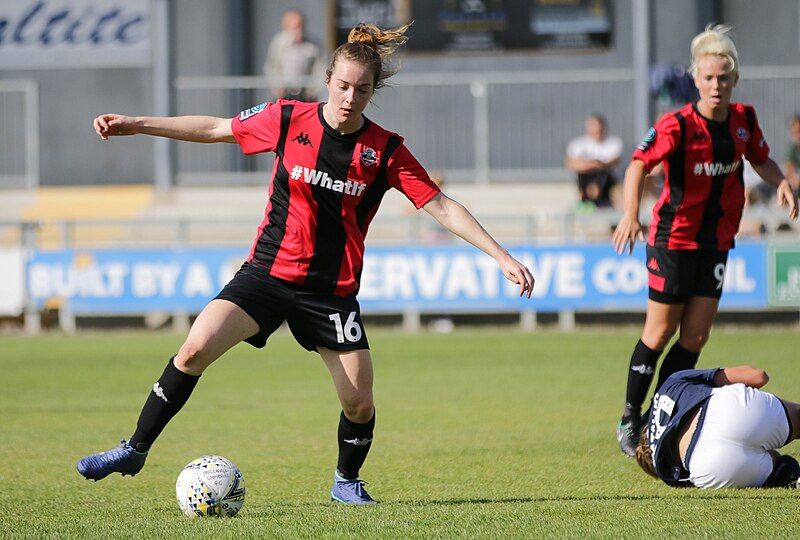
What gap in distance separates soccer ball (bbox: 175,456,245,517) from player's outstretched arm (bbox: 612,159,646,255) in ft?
8.05

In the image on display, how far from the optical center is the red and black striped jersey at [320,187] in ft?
18.6

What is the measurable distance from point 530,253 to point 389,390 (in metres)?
5.28

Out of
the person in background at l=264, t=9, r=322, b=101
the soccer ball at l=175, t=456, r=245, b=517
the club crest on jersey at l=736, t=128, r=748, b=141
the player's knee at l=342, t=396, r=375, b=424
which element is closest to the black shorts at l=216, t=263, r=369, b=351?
the player's knee at l=342, t=396, r=375, b=424

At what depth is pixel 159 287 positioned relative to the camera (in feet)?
52.9

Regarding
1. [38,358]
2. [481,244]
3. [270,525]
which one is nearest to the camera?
[270,525]

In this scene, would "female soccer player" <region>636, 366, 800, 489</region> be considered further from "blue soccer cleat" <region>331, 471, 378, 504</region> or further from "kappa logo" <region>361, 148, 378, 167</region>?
"kappa logo" <region>361, 148, 378, 167</region>

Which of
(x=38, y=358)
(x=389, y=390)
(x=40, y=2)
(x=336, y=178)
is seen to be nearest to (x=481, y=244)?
(x=336, y=178)

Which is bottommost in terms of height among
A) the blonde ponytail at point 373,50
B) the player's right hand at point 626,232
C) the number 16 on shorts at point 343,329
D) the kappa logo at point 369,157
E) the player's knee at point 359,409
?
the player's knee at point 359,409

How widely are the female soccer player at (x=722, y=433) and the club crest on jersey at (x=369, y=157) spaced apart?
1831mm

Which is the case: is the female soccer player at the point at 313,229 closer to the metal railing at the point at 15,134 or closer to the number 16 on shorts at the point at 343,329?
the number 16 on shorts at the point at 343,329

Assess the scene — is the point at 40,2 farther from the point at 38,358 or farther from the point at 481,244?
the point at 481,244

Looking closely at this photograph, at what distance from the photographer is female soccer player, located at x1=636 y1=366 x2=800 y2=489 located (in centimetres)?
584

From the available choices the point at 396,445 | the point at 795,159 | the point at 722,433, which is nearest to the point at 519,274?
the point at 722,433

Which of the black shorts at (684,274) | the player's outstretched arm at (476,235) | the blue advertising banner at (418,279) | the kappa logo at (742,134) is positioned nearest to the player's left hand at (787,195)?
the kappa logo at (742,134)
